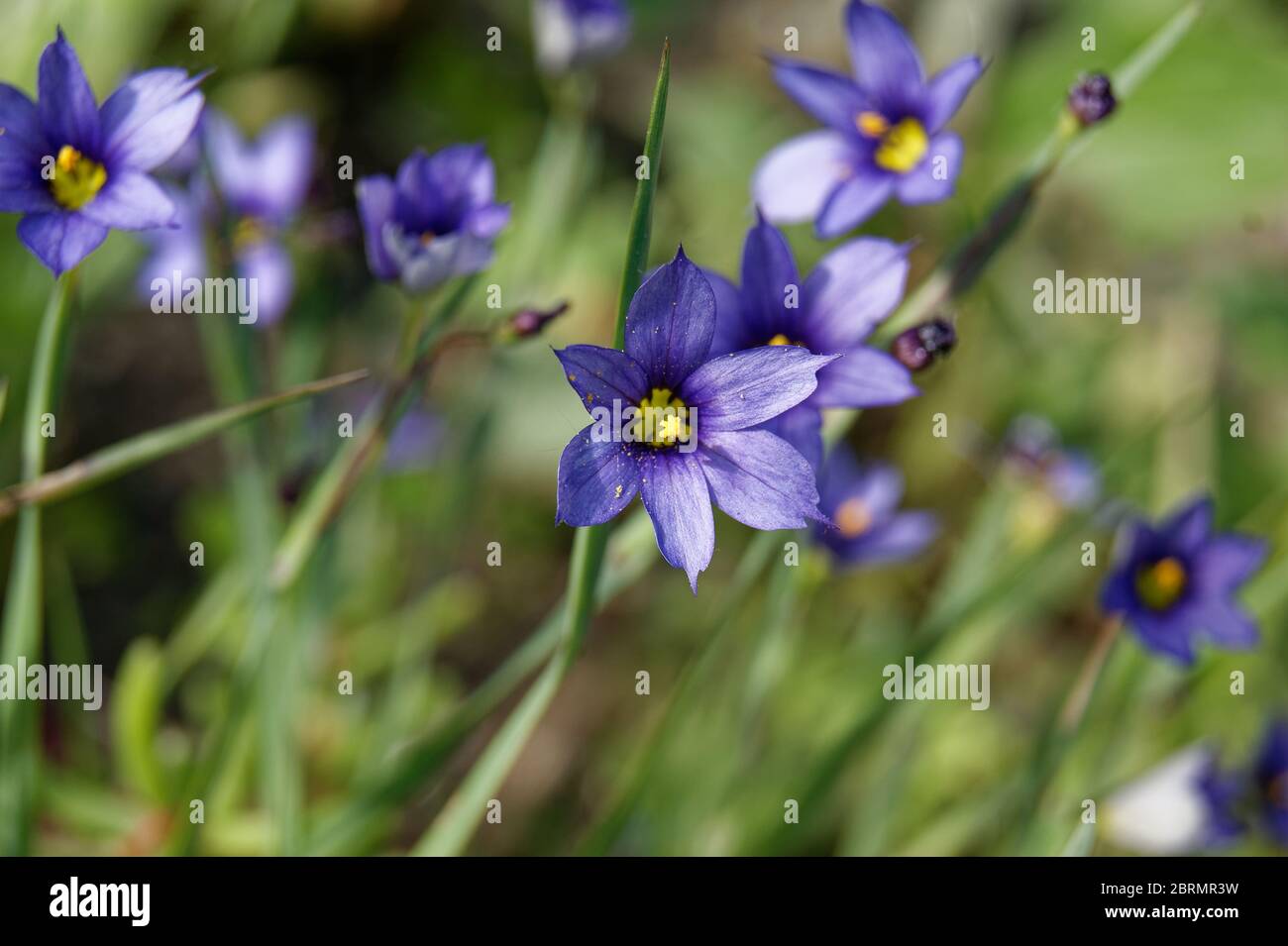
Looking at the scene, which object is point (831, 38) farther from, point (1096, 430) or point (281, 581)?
point (281, 581)

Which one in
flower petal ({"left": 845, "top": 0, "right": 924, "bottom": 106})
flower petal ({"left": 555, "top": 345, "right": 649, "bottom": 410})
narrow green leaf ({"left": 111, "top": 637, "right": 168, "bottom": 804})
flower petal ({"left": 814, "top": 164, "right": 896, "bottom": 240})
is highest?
flower petal ({"left": 845, "top": 0, "right": 924, "bottom": 106})

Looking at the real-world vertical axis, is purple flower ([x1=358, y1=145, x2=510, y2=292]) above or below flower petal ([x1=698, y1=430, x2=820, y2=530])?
above

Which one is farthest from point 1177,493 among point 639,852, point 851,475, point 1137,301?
point 639,852

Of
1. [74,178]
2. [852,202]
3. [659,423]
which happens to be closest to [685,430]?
[659,423]

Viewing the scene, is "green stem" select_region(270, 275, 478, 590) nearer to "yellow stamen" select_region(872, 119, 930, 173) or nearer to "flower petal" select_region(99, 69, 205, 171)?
"flower petal" select_region(99, 69, 205, 171)

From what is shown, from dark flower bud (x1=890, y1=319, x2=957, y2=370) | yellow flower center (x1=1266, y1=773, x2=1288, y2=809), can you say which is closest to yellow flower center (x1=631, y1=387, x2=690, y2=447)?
dark flower bud (x1=890, y1=319, x2=957, y2=370)

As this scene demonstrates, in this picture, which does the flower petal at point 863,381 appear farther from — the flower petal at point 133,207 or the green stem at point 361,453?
the flower petal at point 133,207
